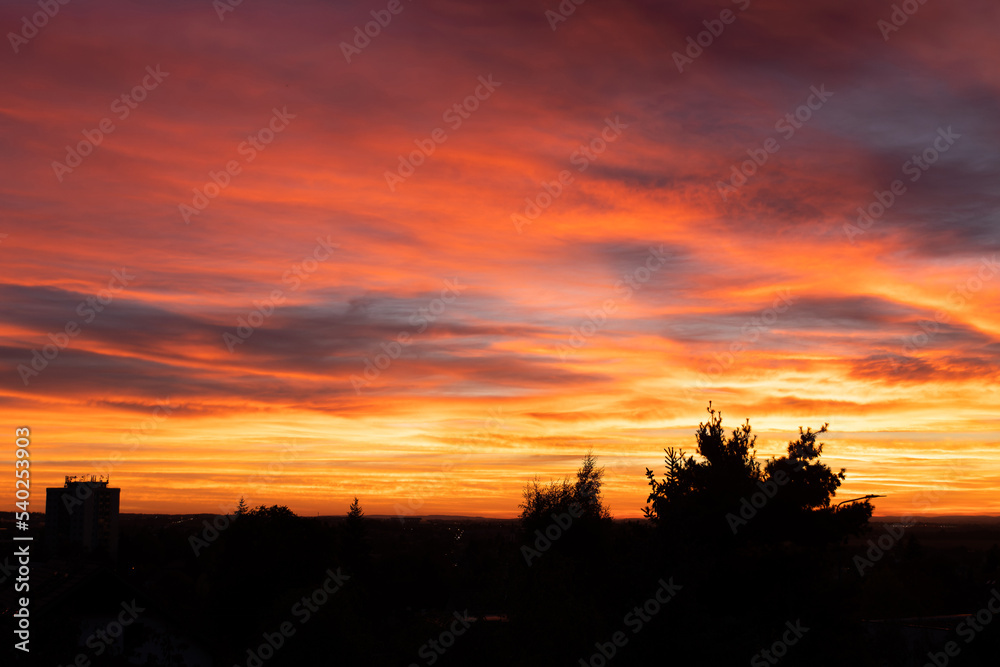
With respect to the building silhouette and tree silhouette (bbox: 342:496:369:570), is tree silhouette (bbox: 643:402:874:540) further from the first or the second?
the building silhouette

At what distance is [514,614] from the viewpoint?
42.1 m

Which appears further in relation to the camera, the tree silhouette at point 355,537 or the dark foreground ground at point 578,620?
the tree silhouette at point 355,537

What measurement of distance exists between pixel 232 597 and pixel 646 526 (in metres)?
46.0

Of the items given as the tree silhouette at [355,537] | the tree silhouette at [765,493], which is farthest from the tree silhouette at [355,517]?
the tree silhouette at [765,493]

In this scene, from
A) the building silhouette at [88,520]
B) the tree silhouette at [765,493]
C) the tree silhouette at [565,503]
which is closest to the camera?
the tree silhouette at [765,493]

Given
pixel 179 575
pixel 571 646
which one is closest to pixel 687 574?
pixel 571 646

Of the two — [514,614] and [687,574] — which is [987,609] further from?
[514,614]

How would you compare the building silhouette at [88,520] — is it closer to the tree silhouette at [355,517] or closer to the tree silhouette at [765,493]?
the tree silhouette at [355,517]

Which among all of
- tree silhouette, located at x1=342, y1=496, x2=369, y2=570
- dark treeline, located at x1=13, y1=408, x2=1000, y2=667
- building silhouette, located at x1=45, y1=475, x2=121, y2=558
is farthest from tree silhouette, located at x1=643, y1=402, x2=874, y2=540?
building silhouette, located at x1=45, y1=475, x2=121, y2=558

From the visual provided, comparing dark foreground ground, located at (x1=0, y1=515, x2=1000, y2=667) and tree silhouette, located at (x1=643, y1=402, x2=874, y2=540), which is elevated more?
tree silhouette, located at (x1=643, y1=402, x2=874, y2=540)

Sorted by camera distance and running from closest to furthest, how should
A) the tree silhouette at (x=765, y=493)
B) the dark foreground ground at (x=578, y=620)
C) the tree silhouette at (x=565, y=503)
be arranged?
the dark foreground ground at (x=578, y=620) → the tree silhouette at (x=765, y=493) → the tree silhouette at (x=565, y=503)

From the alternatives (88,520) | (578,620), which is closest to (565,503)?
(578,620)

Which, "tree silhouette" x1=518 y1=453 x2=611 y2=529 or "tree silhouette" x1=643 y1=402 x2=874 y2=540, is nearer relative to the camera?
"tree silhouette" x1=643 y1=402 x2=874 y2=540

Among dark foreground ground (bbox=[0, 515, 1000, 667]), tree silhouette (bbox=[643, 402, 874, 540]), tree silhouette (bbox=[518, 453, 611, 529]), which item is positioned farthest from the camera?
tree silhouette (bbox=[518, 453, 611, 529])
